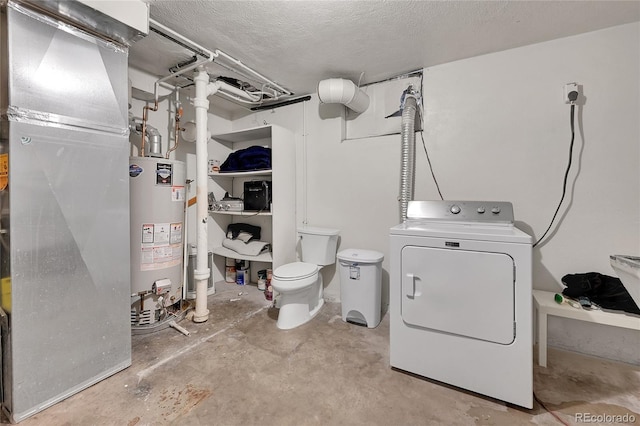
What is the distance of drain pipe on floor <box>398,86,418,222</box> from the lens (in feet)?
7.46

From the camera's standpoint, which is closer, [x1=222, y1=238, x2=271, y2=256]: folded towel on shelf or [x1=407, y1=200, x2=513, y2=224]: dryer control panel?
[x1=407, y1=200, x2=513, y2=224]: dryer control panel

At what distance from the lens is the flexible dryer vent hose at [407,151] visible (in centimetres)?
227

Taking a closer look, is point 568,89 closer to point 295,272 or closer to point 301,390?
point 295,272

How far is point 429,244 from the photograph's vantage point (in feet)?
5.09

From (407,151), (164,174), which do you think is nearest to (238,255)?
(164,174)

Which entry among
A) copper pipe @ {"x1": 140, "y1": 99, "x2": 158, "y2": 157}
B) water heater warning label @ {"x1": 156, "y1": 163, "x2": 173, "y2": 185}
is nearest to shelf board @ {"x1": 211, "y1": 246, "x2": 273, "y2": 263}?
water heater warning label @ {"x1": 156, "y1": 163, "x2": 173, "y2": 185}

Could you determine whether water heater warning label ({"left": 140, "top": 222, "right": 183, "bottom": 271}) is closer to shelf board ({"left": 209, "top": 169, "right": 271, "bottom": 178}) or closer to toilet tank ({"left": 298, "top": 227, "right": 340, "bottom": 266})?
shelf board ({"left": 209, "top": 169, "right": 271, "bottom": 178})

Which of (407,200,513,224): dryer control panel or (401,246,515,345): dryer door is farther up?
(407,200,513,224): dryer control panel

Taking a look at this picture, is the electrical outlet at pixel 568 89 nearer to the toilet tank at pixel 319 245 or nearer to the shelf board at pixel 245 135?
the toilet tank at pixel 319 245

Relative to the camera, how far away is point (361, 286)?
7.45ft

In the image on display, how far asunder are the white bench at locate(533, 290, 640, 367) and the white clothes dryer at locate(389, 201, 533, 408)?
1.84 ft

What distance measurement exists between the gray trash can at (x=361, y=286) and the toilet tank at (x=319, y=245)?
0.99ft

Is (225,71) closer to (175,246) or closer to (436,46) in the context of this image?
(175,246)

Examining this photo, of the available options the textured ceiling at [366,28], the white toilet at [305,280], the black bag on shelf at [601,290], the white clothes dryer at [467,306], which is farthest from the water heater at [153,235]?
the black bag on shelf at [601,290]
